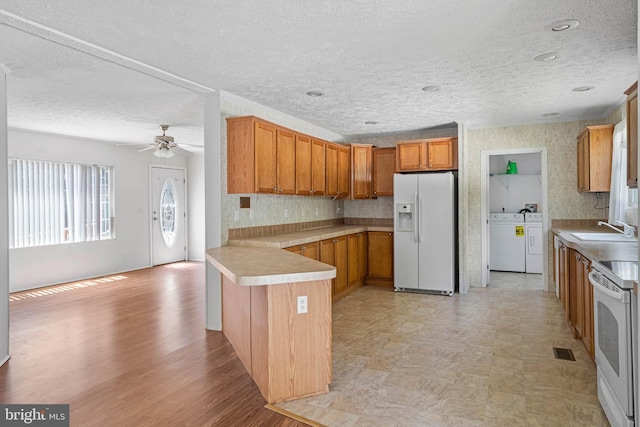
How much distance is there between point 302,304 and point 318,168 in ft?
10.3

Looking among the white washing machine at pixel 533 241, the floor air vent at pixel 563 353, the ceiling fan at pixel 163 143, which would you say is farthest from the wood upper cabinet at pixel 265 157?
the white washing machine at pixel 533 241

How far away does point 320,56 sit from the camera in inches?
126

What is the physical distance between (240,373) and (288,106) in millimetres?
3038

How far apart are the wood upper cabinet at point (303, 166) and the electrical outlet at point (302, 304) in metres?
2.53

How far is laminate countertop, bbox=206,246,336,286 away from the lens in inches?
98.5

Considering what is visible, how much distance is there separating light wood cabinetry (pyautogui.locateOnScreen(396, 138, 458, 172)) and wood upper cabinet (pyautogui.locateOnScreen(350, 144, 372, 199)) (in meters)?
0.60

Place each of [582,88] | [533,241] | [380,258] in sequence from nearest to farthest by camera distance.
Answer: [582,88], [380,258], [533,241]

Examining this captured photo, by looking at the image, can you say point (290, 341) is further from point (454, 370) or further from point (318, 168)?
point (318, 168)

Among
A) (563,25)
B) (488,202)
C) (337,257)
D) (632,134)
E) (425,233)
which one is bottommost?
(337,257)

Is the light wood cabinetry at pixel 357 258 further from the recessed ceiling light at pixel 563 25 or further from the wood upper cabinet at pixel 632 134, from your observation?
the recessed ceiling light at pixel 563 25

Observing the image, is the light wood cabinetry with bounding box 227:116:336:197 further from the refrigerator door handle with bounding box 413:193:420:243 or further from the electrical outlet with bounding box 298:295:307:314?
the electrical outlet with bounding box 298:295:307:314

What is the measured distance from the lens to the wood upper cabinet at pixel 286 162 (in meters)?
4.69

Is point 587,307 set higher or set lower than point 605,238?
lower

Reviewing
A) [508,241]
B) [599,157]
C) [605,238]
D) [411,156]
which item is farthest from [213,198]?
[508,241]
